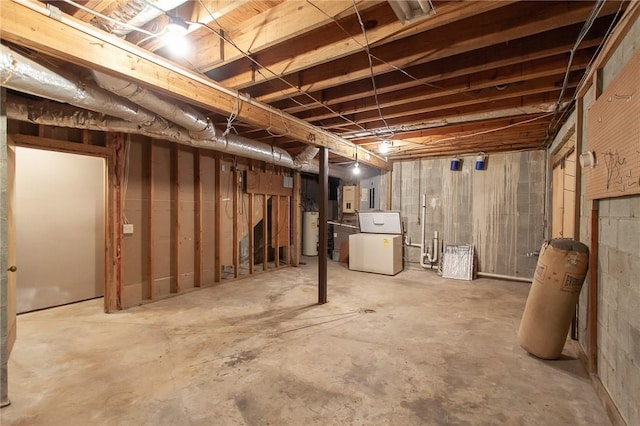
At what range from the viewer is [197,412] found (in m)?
1.65

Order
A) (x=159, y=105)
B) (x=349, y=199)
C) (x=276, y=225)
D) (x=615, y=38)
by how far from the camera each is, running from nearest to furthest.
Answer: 1. (x=615, y=38)
2. (x=159, y=105)
3. (x=276, y=225)
4. (x=349, y=199)

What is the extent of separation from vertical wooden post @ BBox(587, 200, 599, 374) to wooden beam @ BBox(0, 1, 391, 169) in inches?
105

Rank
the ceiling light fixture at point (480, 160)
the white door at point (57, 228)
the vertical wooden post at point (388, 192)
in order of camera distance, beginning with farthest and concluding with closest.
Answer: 1. the vertical wooden post at point (388, 192)
2. the ceiling light fixture at point (480, 160)
3. the white door at point (57, 228)

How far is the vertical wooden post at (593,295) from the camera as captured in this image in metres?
1.93

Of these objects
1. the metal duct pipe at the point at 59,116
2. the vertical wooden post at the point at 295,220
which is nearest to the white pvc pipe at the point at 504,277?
the vertical wooden post at the point at 295,220

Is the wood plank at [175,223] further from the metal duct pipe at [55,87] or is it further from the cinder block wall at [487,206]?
the cinder block wall at [487,206]

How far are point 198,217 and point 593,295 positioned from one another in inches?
166

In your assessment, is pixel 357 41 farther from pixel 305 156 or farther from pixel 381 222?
pixel 381 222

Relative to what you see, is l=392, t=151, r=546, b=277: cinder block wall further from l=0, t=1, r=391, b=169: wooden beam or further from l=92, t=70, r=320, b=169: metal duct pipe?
l=0, t=1, r=391, b=169: wooden beam

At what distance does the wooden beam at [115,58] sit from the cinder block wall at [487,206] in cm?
377

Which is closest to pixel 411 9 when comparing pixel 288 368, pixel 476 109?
pixel 476 109

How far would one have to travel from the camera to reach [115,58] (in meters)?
1.76

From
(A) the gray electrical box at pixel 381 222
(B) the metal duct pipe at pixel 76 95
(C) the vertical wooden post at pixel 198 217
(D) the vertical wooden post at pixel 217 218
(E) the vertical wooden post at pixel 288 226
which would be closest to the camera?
(B) the metal duct pipe at pixel 76 95

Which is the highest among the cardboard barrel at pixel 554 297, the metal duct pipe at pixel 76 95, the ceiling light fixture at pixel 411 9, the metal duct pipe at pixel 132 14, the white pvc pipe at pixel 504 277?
the metal duct pipe at pixel 132 14
